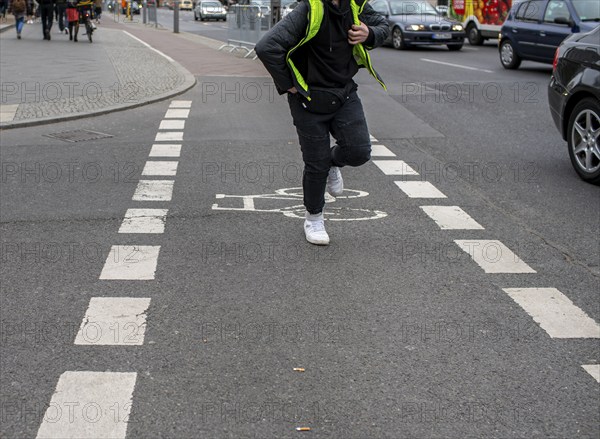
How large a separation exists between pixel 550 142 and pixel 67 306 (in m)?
7.44

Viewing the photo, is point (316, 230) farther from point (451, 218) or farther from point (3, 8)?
point (3, 8)

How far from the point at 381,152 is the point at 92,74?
8842 millimetres

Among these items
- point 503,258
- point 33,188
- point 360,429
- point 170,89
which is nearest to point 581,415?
point 360,429

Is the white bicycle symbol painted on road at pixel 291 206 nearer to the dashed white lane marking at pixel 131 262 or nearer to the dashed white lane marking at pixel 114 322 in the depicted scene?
the dashed white lane marking at pixel 131 262

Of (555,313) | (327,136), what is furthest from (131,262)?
(555,313)

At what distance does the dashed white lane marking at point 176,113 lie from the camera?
12872 millimetres

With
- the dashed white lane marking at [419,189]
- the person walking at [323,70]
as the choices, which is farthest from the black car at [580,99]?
the person walking at [323,70]

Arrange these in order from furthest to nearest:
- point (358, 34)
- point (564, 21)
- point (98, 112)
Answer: point (564, 21), point (98, 112), point (358, 34)

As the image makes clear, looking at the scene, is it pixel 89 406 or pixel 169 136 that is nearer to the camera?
pixel 89 406

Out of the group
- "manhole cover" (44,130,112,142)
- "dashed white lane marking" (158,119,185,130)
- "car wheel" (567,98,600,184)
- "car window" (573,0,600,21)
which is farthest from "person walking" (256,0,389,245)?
"car window" (573,0,600,21)

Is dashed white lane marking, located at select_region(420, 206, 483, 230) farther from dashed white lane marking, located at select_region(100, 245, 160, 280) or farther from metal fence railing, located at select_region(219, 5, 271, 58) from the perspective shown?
metal fence railing, located at select_region(219, 5, 271, 58)

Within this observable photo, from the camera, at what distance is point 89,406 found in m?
3.90

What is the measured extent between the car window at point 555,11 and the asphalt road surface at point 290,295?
10.1 metres

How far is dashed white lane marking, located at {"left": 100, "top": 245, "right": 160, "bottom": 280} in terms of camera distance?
5.70 m
